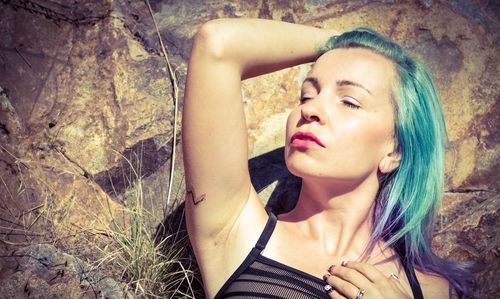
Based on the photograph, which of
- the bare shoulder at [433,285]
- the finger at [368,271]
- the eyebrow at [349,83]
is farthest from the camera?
the bare shoulder at [433,285]

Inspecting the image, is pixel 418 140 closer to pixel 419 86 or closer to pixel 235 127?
pixel 419 86

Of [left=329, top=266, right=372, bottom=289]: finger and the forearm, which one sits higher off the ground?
the forearm

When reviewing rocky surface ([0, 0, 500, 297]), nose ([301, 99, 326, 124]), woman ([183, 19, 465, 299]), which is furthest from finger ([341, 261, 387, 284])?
rocky surface ([0, 0, 500, 297])

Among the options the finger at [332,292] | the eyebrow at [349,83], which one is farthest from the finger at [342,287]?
the eyebrow at [349,83]

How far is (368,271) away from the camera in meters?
2.32

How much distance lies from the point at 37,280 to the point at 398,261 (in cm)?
197

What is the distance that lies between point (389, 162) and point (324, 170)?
1.66 ft

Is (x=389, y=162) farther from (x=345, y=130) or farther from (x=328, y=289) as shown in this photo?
(x=328, y=289)

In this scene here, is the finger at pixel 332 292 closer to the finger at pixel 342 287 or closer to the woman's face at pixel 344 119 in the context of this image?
the finger at pixel 342 287

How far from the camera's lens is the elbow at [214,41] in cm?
222

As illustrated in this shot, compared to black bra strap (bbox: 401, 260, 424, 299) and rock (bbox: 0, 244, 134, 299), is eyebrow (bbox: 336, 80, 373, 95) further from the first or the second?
rock (bbox: 0, 244, 134, 299)

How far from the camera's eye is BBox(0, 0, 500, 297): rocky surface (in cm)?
283

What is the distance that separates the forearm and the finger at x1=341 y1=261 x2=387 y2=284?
116 centimetres

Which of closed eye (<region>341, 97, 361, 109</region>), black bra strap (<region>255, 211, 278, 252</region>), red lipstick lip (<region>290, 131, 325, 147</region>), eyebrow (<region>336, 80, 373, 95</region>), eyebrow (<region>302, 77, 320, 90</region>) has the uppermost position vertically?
eyebrow (<region>336, 80, 373, 95</region>)
